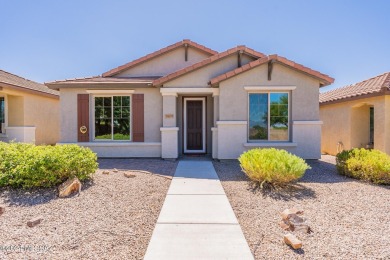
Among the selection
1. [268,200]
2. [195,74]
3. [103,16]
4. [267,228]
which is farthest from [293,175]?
[103,16]

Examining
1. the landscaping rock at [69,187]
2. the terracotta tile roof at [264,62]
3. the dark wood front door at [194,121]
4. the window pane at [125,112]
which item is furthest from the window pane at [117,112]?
the landscaping rock at [69,187]

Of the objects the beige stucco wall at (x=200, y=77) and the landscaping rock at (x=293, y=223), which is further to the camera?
the beige stucco wall at (x=200, y=77)

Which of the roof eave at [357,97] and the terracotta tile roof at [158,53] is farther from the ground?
the terracotta tile roof at [158,53]

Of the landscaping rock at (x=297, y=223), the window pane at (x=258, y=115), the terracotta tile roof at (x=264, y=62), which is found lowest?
the landscaping rock at (x=297, y=223)

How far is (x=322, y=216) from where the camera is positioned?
457cm

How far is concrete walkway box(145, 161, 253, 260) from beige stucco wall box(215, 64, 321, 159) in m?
3.51

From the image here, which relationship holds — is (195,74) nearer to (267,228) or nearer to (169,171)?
(169,171)

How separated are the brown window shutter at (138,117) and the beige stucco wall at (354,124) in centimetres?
1025

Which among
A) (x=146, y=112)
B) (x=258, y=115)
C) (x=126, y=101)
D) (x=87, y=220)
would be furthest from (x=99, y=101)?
(x=87, y=220)

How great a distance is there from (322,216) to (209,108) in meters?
7.59

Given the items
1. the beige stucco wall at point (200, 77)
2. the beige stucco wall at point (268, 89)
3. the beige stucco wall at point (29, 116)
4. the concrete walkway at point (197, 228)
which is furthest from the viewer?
the beige stucco wall at point (29, 116)

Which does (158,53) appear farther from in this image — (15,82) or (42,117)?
(42,117)

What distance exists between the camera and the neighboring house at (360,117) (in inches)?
406

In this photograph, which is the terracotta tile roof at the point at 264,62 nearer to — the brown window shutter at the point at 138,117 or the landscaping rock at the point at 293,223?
the brown window shutter at the point at 138,117
